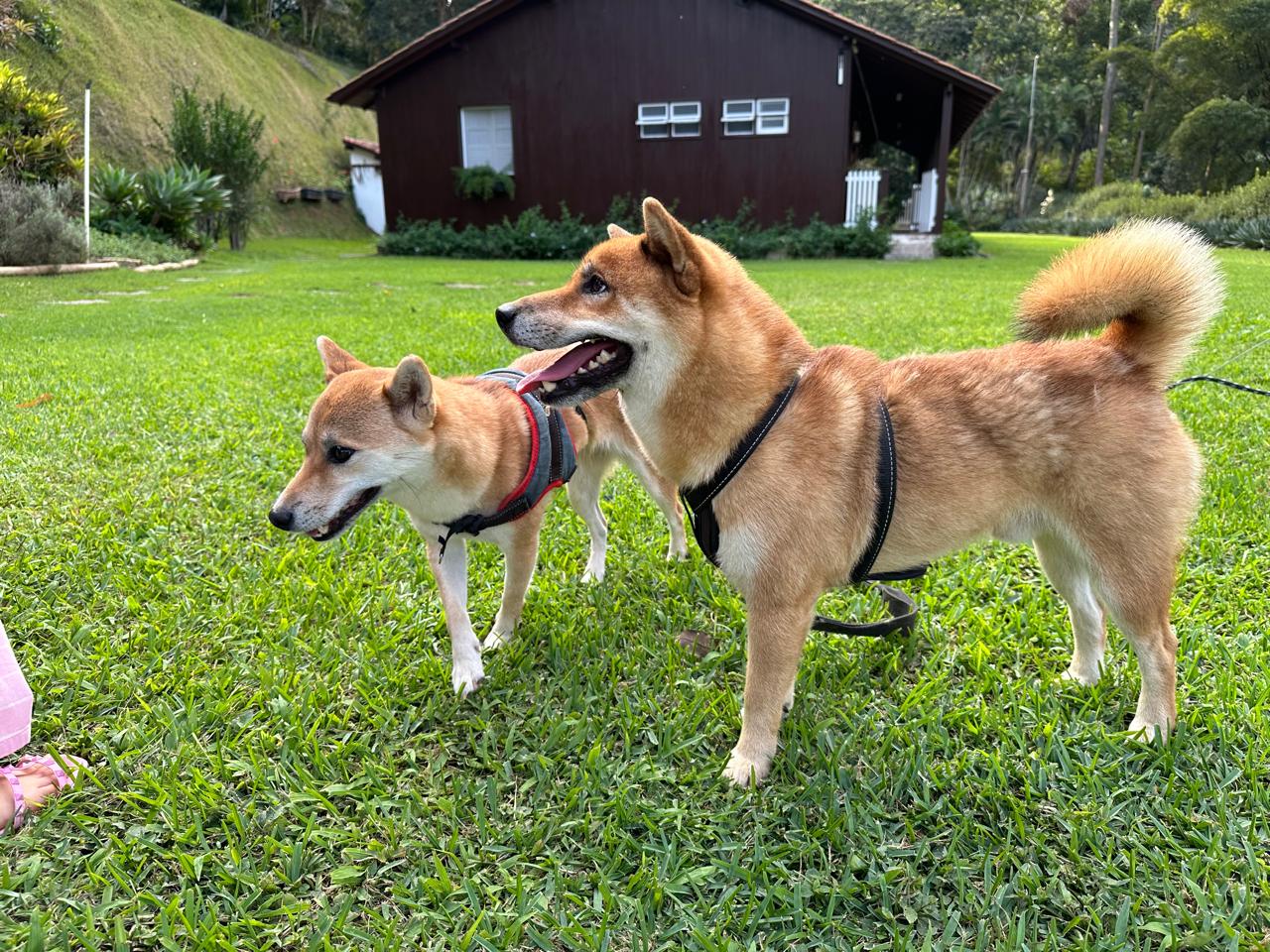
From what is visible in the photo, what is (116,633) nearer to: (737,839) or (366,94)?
(737,839)

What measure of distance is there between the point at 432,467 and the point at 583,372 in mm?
794

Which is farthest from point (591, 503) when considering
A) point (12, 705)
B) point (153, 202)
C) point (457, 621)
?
point (153, 202)

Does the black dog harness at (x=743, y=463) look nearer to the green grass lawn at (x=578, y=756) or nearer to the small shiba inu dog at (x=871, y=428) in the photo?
the small shiba inu dog at (x=871, y=428)

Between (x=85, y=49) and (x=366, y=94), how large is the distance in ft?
37.5

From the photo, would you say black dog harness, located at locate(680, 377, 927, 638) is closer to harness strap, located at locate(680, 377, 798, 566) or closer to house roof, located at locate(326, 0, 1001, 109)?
harness strap, located at locate(680, 377, 798, 566)

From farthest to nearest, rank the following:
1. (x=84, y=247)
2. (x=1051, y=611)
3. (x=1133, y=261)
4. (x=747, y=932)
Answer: (x=84, y=247), (x=1051, y=611), (x=1133, y=261), (x=747, y=932)

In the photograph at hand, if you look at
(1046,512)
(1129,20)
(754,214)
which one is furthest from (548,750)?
(1129,20)

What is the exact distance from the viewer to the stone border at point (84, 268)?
516 inches

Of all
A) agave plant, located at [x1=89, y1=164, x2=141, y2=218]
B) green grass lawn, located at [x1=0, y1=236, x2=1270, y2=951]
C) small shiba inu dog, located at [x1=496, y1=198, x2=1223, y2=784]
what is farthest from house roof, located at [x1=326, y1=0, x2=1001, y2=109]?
small shiba inu dog, located at [x1=496, y1=198, x2=1223, y2=784]

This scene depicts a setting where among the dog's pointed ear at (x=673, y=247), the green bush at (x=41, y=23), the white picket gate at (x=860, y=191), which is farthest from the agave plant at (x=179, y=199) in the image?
the dog's pointed ear at (x=673, y=247)

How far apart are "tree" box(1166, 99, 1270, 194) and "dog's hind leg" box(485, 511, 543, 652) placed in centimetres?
4566

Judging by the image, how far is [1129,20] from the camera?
5397cm

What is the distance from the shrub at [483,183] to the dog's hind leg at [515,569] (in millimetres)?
21504

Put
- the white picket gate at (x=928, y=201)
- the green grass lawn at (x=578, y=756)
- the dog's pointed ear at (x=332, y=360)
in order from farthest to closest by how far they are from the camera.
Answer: the white picket gate at (x=928, y=201)
the dog's pointed ear at (x=332, y=360)
the green grass lawn at (x=578, y=756)
